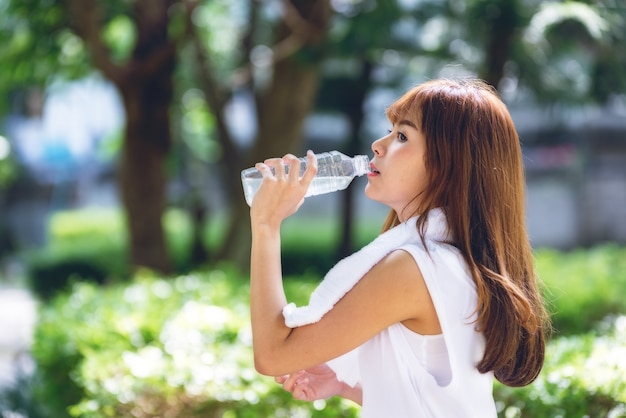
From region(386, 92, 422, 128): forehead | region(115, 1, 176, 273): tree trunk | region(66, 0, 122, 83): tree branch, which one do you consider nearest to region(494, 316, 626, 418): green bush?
region(386, 92, 422, 128): forehead

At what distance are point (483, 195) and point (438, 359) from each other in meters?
0.35

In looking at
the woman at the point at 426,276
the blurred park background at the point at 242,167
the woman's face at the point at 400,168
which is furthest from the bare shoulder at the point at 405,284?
the blurred park background at the point at 242,167

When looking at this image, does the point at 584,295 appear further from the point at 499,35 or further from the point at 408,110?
the point at 408,110

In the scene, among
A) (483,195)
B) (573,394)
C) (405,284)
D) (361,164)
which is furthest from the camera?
(573,394)

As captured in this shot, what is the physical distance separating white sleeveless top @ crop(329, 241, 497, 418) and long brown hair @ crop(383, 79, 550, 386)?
32mm

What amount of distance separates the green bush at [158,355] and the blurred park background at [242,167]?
0.03ft

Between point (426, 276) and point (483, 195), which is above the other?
point (483, 195)

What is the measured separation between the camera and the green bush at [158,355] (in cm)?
339

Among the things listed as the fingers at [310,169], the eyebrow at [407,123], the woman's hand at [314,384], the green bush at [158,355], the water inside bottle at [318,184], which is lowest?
the green bush at [158,355]

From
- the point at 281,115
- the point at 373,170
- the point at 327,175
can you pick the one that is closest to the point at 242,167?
the point at 281,115

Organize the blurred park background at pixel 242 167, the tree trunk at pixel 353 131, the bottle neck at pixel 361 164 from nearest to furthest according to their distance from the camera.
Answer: the bottle neck at pixel 361 164 → the blurred park background at pixel 242 167 → the tree trunk at pixel 353 131

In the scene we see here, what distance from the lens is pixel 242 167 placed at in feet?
33.2

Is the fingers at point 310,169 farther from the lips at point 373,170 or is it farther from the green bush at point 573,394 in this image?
the green bush at point 573,394

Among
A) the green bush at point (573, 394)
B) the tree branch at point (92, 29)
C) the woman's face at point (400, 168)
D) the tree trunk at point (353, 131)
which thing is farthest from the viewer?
the tree trunk at point (353, 131)
